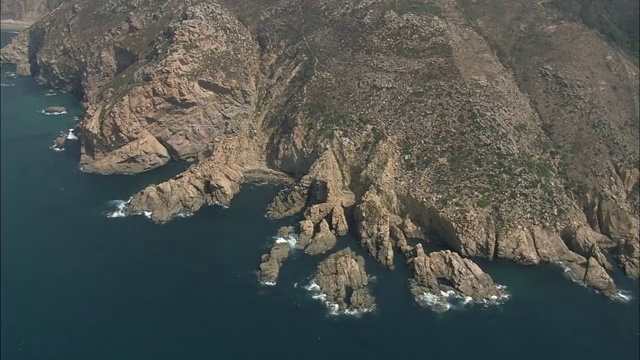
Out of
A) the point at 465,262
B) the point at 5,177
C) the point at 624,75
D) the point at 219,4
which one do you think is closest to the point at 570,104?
the point at 624,75

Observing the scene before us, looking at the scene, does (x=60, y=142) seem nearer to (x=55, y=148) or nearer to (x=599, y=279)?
(x=55, y=148)

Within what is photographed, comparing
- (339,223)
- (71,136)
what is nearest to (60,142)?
(71,136)

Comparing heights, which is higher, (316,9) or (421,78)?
(316,9)

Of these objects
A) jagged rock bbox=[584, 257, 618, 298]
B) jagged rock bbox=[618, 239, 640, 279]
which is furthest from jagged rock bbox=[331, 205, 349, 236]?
jagged rock bbox=[618, 239, 640, 279]

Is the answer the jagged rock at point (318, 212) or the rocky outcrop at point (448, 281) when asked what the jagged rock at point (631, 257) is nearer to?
the rocky outcrop at point (448, 281)

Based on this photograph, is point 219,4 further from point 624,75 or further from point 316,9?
point 624,75

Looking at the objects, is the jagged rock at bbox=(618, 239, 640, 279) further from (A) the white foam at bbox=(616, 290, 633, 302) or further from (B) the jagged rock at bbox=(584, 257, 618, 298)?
(B) the jagged rock at bbox=(584, 257, 618, 298)

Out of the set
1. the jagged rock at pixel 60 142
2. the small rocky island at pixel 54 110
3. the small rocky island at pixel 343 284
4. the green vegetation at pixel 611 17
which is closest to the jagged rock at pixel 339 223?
the small rocky island at pixel 343 284

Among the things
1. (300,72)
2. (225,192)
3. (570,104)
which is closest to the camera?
(225,192)
